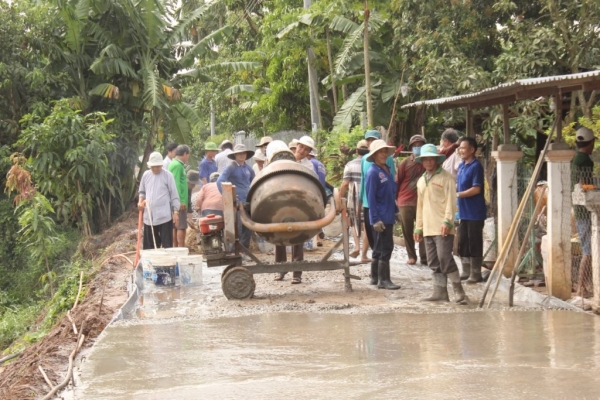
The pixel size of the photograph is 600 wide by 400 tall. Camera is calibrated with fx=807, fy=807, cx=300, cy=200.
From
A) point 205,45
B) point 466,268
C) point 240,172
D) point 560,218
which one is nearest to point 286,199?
point 240,172

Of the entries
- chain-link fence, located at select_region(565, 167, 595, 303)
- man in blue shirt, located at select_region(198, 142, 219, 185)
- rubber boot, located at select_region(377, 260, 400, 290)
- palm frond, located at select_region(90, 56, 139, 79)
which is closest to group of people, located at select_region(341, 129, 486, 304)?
rubber boot, located at select_region(377, 260, 400, 290)

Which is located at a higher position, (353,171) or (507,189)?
(353,171)

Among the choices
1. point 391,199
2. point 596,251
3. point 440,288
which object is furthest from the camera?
point 391,199

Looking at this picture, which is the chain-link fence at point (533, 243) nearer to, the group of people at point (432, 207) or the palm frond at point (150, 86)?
the group of people at point (432, 207)

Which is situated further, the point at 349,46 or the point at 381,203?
the point at 349,46

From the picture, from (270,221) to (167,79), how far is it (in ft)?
49.6

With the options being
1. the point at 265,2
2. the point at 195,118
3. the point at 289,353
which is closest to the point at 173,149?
the point at 289,353

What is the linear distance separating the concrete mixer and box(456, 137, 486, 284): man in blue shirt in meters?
1.70

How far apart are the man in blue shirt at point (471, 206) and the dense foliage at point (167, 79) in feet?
12.0

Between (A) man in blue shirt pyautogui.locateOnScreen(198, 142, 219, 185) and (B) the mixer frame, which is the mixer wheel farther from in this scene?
(A) man in blue shirt pyautogui.locateOnScreen(198, 142, 219, 185)

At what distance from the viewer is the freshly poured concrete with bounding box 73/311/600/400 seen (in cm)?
586

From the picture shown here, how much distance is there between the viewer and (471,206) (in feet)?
34.8

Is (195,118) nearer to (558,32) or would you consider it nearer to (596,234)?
(558,32)

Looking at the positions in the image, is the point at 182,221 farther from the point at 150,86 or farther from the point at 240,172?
the point at 150,86
